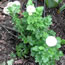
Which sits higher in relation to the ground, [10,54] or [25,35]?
[25,35]

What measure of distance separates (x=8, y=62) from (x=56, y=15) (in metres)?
1.03

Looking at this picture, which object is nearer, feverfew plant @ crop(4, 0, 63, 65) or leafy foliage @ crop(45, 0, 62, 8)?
feverfew plant @ crop(4, 0, 63, 65)

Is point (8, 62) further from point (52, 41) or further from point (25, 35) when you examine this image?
point (52, 41)

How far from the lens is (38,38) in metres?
1.83

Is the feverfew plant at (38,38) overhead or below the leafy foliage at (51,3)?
below

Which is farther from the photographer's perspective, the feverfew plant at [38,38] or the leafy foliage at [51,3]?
the leafy foliage at [51,3]

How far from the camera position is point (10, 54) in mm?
2092

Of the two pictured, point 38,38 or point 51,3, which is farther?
point 51,3

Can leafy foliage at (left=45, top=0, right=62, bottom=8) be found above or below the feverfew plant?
above

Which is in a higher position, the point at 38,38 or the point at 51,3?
the point at 51,3

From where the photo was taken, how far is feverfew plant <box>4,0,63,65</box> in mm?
1652

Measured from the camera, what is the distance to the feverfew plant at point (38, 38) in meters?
1.65

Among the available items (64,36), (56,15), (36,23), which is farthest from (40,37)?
(56,15)

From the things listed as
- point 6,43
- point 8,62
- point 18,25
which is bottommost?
point 8,62
